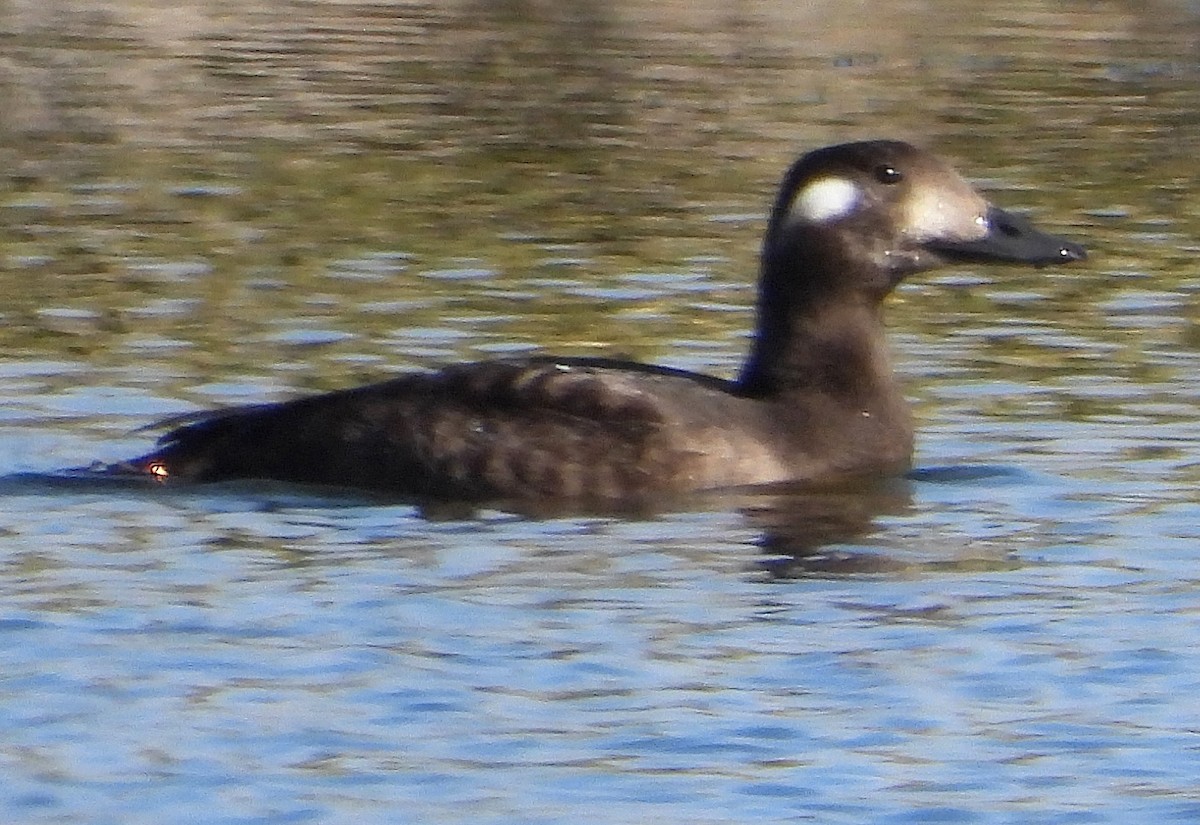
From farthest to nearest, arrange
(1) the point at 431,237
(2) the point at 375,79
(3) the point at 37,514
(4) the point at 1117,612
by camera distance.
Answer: (2) the point at 375,79, (1) the point at 431,237, (3) the point at 37,514, (4) the point at 1117,612

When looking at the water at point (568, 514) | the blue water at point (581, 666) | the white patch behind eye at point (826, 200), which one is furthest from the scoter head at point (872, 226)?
the blue water at point (581, 666)

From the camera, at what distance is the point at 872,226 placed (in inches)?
436

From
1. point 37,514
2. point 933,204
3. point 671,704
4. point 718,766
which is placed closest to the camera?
point 718,766

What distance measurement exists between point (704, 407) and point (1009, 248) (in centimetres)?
137

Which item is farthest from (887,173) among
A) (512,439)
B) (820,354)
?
(512,439)

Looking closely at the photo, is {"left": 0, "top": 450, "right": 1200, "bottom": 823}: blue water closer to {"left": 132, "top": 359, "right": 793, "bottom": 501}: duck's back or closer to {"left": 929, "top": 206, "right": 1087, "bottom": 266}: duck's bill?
{"left": 132, "top": 359, "right": 793, "bottom": 501}: duck's back

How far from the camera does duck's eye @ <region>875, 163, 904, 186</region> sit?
436 inches

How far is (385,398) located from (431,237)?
584 cm

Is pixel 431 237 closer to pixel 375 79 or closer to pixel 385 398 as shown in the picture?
pixel 385 398

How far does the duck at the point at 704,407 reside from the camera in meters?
10.4

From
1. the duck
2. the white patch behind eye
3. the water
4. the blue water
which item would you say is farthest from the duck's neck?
the blue water

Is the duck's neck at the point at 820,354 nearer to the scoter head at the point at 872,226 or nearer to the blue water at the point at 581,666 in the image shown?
the scoter head at the point at 872,226

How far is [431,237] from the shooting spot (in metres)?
16.3

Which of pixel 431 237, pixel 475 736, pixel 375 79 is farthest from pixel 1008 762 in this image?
pixel 375 79
